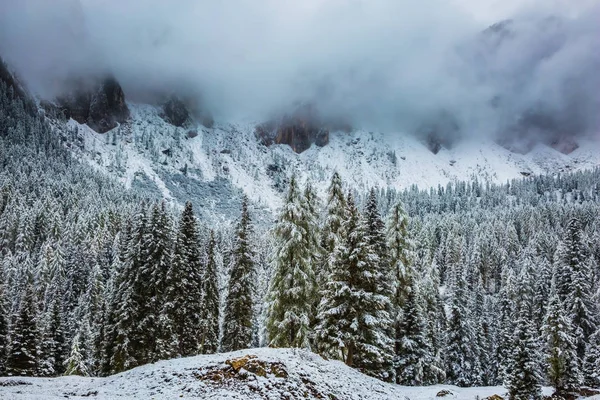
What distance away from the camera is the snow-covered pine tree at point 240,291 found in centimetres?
3444

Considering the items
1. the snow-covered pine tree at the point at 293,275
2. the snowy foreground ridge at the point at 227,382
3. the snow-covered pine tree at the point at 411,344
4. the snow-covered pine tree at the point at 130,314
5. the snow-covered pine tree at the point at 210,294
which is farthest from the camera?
the snow-covered pine tree at the point at 210,294

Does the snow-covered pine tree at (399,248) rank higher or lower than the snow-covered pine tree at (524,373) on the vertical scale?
higher

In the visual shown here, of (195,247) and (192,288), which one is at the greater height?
(195,247)

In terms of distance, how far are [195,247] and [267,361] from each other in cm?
1947

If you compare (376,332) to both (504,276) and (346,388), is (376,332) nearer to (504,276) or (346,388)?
(346,388)

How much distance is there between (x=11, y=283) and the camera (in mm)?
75062

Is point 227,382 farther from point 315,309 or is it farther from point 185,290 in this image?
point 185,290

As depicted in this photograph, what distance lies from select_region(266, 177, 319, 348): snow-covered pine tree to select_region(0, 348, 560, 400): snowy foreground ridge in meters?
7.30

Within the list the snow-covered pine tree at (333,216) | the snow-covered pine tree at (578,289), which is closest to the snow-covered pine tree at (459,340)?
the snow-covered pine tree at (578,289)

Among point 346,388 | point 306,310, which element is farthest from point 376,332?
point 346,388

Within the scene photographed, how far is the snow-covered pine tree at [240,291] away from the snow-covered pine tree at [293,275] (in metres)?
6.17

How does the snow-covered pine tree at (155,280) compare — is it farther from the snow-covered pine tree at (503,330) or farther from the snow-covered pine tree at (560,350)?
the snow-covered pine tree at (503,330)

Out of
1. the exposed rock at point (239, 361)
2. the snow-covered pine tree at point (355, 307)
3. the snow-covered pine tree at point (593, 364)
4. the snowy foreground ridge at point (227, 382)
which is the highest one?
the snow-covered pine tree at point (355, 307)

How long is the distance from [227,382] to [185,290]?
19030 mm
